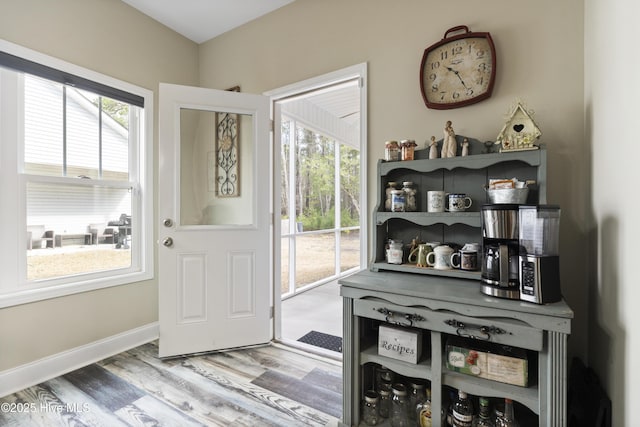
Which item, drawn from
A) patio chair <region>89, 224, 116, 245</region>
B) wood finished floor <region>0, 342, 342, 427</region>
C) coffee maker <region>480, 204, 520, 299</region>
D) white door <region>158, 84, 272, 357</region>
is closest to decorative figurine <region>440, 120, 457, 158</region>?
coffee maker <region>480, 204, 520, 299</region>

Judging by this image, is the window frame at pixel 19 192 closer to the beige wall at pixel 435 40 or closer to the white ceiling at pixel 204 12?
the white ceiling at pixel 204 12

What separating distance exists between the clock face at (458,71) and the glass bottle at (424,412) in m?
1.55

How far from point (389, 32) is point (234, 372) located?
2484 mm

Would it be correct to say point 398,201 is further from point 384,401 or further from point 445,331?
point 384,401

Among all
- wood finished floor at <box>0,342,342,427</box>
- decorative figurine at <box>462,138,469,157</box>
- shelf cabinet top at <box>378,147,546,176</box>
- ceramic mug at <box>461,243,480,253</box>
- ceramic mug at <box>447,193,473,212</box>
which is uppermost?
decorative figurine at <box>462,138,469,157</box>

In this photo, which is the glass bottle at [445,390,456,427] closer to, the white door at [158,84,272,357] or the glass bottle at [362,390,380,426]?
the glass bottle at [362,390,380,426]

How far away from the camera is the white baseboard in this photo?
6.11 feet

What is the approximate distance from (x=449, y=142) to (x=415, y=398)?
1.32 m

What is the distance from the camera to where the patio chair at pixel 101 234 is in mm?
2350

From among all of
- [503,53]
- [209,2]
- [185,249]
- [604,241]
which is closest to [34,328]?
[185,249]

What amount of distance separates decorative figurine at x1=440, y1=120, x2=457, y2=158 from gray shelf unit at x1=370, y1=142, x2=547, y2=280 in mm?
60

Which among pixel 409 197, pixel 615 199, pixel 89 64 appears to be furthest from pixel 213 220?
pixel 615 199

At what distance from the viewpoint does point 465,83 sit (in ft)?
5.72

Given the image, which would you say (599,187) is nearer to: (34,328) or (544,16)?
(544,16)
